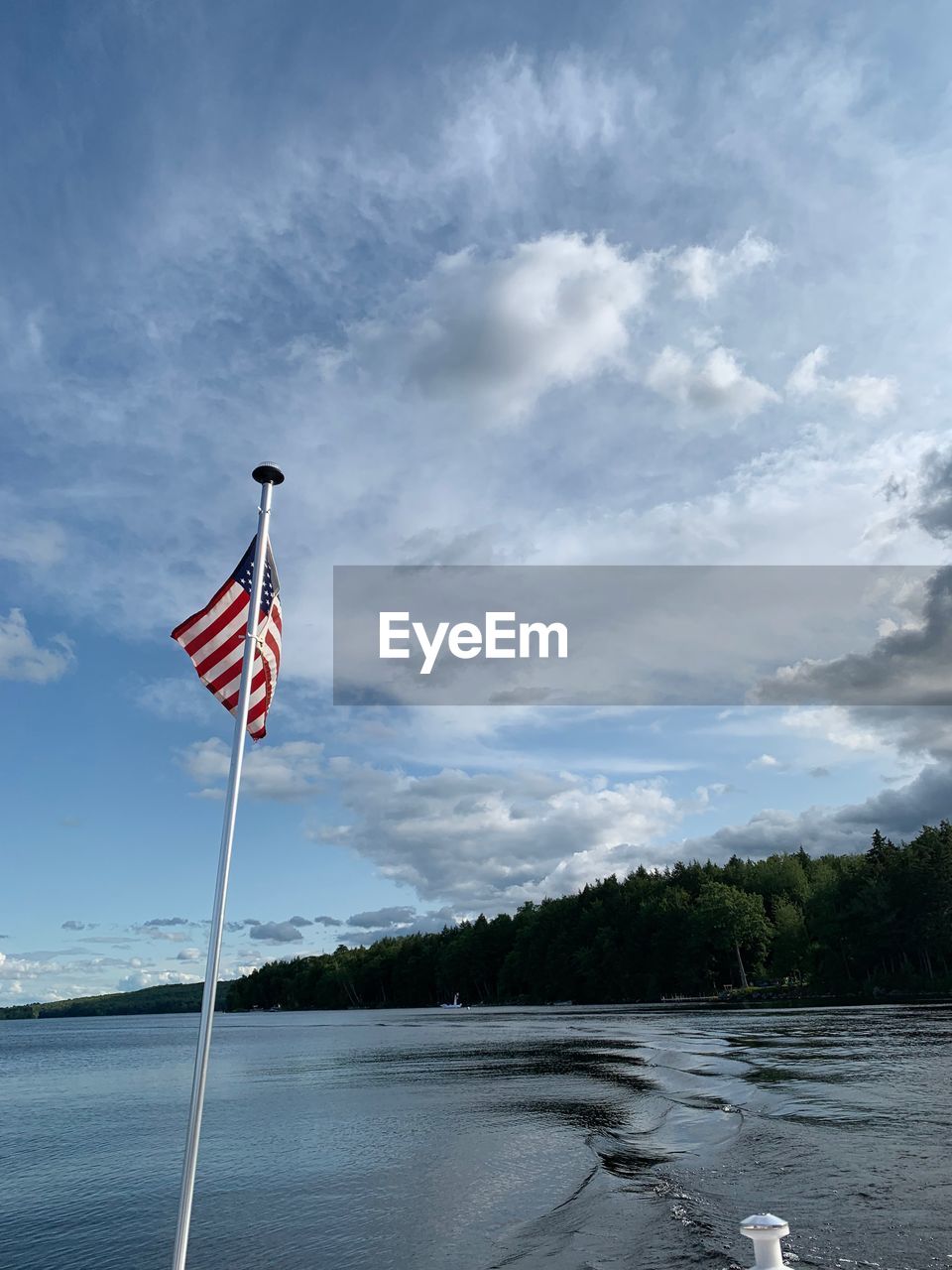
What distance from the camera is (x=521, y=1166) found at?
26250mm

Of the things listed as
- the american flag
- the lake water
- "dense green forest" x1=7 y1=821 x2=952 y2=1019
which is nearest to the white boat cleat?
the american flag

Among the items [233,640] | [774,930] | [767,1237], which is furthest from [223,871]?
[774,930]

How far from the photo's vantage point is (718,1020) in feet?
289

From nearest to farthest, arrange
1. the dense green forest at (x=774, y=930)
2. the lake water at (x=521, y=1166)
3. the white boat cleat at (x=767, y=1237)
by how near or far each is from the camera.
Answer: the white boat cleat at (x=767, y=1237) < the lake water at (x=521, y=1166) < the dense green forest at (x=774, y=930)

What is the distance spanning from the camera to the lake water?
18000mm

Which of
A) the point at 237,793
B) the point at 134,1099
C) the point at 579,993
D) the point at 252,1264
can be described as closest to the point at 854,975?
the point at 579,993

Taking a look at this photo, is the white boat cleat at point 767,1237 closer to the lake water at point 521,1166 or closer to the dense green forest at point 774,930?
the lake water at point 521,1166

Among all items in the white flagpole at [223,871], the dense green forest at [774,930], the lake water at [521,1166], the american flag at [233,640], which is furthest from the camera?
the dense green forest at [774,930]

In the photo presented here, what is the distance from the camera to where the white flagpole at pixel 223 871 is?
10.8m

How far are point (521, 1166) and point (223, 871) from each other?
1903 cm

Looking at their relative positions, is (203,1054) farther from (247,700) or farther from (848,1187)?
(848,1187)

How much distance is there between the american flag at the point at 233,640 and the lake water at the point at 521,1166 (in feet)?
38.0

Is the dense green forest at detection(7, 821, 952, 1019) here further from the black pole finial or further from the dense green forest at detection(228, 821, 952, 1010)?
the black pole finial

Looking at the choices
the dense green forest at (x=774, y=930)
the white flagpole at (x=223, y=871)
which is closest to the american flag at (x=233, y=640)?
the white flagpole at (x=223, y=871)
